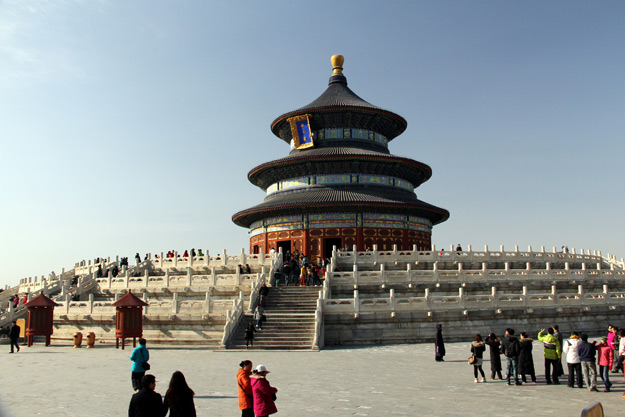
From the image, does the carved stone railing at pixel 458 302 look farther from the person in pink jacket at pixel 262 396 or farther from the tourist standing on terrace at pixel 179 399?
the tourist standing on terrace at pixel 179 399

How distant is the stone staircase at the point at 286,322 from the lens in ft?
75.6

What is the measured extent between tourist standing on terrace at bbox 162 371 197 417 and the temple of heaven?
1328 inches

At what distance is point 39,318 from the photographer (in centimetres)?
2638

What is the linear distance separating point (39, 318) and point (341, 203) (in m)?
21.7

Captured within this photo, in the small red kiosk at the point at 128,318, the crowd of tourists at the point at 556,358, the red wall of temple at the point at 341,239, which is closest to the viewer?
the crowd of tourists at the point at 556,358

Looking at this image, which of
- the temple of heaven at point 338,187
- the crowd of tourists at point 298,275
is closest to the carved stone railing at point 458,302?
the crowd of tourists at point 298,275

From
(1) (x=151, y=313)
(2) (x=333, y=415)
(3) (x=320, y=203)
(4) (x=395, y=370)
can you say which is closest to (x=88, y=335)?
(1) (x=151, y=313)

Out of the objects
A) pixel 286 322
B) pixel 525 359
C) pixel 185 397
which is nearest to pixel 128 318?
pixel 286 322

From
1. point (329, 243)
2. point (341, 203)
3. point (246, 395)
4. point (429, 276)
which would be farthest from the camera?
point (329, 243)

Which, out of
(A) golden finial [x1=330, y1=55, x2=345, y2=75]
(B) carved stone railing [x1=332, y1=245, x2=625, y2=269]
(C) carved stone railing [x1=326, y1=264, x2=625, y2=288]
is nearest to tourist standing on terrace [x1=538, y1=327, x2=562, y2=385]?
(C) carved stone railing [x1=326, y1=264, x2=625, y2=288]

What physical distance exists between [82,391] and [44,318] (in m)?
14.6

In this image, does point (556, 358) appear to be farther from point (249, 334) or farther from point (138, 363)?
point (249, 334)

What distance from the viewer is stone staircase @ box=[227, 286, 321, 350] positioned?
907 inches

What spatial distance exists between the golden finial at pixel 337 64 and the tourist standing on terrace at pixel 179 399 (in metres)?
48.9
